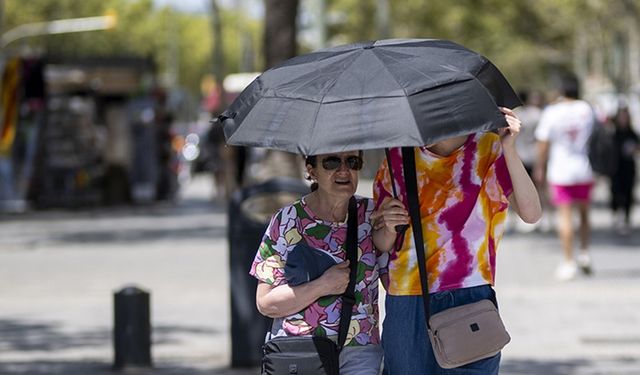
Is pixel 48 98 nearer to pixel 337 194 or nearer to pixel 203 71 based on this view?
pixel 337 194

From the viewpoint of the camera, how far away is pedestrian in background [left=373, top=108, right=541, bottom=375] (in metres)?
4.95

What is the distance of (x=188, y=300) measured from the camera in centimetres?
1381

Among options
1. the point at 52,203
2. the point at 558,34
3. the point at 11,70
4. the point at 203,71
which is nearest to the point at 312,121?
the point at 11,70

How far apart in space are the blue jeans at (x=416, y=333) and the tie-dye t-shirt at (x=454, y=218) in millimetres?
29

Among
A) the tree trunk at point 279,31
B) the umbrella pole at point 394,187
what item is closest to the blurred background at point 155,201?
the tree trunk at point 279,31

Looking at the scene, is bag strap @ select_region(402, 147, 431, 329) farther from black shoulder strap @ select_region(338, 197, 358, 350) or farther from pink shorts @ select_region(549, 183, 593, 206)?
pink shorts @ select_region(549, 183, 593, 206)

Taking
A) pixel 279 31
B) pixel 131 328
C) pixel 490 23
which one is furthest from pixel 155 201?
pixel 490 23

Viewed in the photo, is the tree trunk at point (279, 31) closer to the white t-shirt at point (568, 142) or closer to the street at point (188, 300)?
the street at point (188, 300)

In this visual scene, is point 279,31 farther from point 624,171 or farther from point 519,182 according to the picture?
point 519,182

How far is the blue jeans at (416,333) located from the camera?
4953mm

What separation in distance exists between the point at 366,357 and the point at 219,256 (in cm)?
1331

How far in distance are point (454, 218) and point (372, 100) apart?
525 millimetres

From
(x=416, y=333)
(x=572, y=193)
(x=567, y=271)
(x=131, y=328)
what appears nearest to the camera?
(x=416, y=333)

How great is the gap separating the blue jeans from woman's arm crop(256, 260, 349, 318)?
222mm
